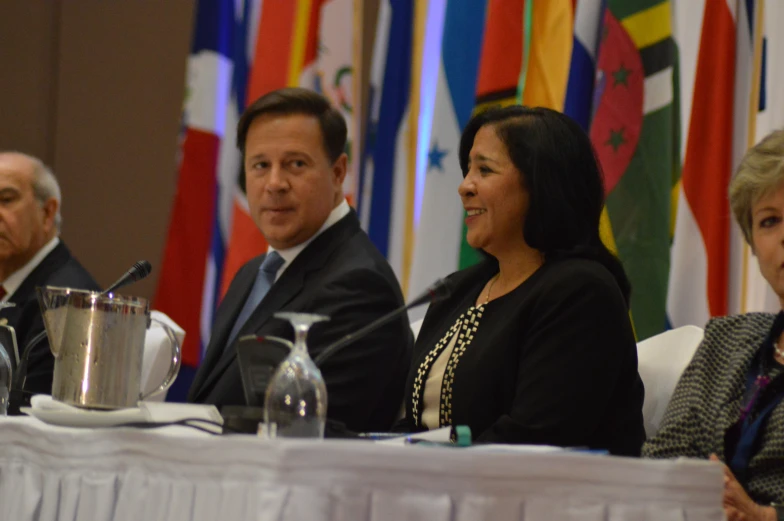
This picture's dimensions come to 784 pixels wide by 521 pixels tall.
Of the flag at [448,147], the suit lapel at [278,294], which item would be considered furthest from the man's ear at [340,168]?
the flag at [448,147]

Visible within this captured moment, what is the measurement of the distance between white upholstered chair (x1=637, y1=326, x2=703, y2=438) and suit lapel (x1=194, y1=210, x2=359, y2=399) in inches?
33.6

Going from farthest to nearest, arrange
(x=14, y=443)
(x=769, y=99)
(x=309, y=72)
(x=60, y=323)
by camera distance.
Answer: (x=309, y=72), (x=769, y=99), (x=60, y=323), (x=14, y=443)

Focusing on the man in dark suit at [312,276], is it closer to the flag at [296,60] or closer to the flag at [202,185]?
the flag at [296,60]

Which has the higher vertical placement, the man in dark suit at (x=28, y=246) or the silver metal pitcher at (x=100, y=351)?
the man in dark suit at (x=28, y=246)

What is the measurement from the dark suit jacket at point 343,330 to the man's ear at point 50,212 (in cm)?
128

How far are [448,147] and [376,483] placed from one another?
260 centimetres

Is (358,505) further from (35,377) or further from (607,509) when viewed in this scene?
(35,377)

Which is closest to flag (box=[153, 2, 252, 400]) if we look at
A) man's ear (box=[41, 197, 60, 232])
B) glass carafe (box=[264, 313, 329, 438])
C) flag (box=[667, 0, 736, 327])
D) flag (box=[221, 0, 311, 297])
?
flag (box=[221, 0, 311, 297])

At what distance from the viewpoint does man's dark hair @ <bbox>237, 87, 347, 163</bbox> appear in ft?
9.29

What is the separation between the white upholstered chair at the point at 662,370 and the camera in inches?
95.3

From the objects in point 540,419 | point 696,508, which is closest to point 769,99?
point 540,419

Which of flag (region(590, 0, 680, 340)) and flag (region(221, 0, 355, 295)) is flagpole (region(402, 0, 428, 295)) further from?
flag (region(590, 0, 680, 340))

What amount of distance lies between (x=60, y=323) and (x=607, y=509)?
1009 millimetres

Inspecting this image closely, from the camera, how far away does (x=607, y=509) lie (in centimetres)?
129
